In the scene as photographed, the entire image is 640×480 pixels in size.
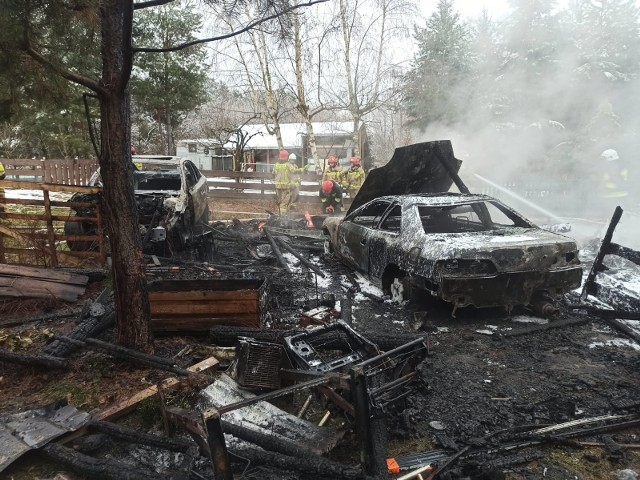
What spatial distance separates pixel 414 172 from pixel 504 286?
338 centimetres

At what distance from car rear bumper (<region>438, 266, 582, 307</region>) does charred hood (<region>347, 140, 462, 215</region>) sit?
2.97m

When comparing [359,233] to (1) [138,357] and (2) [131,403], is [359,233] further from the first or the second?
(2) [131,403]

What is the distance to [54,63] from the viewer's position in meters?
3.49

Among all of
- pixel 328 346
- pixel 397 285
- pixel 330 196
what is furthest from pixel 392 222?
pixel 330 196

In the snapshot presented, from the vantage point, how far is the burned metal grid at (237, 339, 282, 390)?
3301 millimetres

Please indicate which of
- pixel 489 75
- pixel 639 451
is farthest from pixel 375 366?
pixel 489 75

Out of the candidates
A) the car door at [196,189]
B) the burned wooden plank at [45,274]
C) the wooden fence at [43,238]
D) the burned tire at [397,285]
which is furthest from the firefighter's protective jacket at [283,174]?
the burned tire at [397,285]

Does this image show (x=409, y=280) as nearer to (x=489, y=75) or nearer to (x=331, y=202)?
(x=331, y=202)

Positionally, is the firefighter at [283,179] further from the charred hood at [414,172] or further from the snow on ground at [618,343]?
the snow on ground at [618,343]

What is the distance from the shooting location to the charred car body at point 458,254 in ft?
14.4

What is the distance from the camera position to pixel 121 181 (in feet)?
11.6

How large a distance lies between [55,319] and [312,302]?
314 cm

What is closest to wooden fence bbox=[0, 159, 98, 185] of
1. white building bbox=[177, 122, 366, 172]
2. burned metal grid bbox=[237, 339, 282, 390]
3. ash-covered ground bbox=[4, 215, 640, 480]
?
white building bbox=[177, 122, 366, 172]

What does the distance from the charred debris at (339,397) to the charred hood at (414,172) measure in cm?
275
